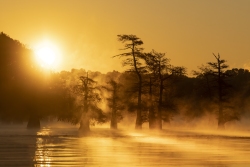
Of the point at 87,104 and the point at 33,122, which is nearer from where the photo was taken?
the point at 87,104

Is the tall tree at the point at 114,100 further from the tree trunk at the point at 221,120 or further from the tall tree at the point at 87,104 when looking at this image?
the tree trunk at the point at 221,120

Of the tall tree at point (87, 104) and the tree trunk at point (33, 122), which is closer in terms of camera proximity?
the tall tree at point (87, 104)

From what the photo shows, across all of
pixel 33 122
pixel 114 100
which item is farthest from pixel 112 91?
pixel 33 122

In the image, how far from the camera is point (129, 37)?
68.7m

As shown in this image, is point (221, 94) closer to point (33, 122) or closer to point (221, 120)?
point (221, 120)

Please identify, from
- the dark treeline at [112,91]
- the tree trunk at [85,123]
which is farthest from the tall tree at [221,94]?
the tree trunk at [85,123]

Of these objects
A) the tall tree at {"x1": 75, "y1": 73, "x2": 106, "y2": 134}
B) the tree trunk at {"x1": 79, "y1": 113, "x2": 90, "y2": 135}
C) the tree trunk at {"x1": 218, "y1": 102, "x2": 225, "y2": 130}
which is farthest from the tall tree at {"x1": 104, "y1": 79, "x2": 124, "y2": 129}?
the tree trunk at {"x1": 218, "y1": 102, "x2": 225, "y2": 130}

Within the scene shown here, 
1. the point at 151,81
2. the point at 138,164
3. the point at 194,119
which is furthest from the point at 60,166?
the point at 194,119

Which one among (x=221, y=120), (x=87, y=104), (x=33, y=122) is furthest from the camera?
(x=221, y=120)

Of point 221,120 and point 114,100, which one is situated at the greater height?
point 114,100

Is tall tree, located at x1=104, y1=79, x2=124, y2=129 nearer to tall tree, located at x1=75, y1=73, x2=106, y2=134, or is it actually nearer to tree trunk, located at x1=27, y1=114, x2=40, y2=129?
tree trunk, located at x1=27, y1=114, x2=40, y2=129

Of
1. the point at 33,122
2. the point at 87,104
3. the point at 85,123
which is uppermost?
the point at 87,104

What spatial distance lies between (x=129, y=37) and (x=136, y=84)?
5.64m

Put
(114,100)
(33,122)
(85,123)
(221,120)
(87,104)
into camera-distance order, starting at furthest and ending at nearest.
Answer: (114,100) → (221,120) → (33,122) → (87,104) → (85,123)
